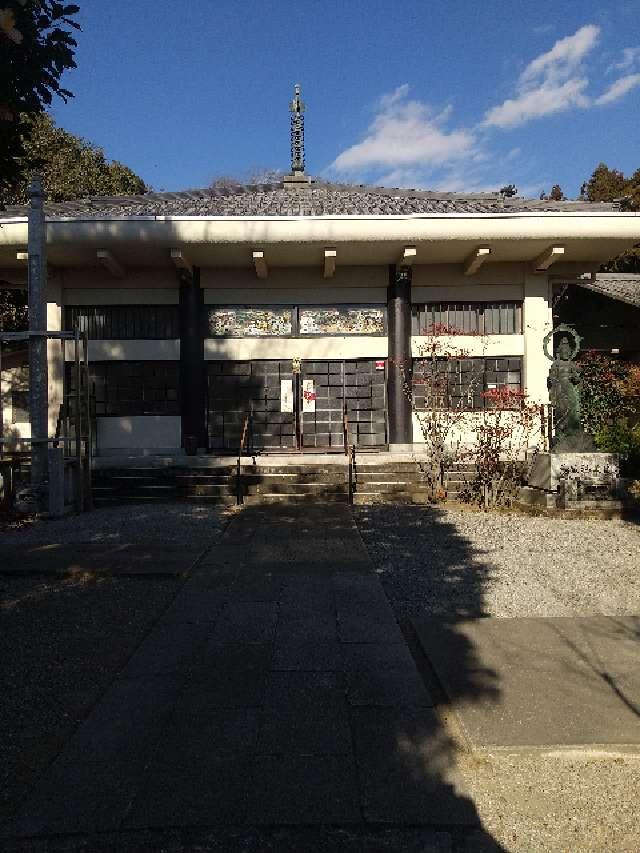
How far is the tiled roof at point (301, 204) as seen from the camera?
1321 centimetres

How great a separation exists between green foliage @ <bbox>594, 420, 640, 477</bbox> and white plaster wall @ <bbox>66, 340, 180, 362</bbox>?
9.36 metres

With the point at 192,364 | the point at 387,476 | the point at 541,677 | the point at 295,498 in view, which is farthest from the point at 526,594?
the point at 192,364

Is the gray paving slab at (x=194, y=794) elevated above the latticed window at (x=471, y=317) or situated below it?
below

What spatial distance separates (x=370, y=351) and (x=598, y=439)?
5.22m

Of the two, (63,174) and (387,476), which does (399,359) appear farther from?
(63,174)

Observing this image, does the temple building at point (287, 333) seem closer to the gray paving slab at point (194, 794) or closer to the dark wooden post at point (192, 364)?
the dark wooden post at point (192, 364)

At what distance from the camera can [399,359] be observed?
13062mm

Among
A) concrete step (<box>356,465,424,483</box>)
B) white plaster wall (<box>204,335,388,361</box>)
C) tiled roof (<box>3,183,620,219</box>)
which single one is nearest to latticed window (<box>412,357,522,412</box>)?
white plaster wall (<box>204,335,388,361</box>)

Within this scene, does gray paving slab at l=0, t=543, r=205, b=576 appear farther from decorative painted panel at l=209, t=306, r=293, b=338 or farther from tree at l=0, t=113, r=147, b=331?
tree at l=0, t=113, r=147, b=331

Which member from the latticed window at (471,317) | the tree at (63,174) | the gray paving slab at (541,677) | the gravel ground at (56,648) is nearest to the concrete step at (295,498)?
the gravel ground at (56,648)

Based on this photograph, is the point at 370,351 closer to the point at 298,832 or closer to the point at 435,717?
the point at 435,717

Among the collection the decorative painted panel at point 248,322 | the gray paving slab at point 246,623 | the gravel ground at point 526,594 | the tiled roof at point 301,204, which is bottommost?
the gravel ground at point 526,594

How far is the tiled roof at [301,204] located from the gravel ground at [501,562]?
6.88m

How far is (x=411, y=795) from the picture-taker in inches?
98.8
